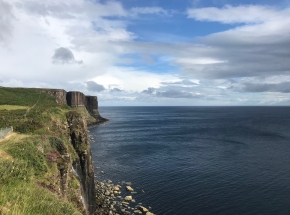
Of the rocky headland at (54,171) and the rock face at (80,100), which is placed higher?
the rock face at (80,100)

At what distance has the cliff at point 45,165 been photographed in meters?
13.6

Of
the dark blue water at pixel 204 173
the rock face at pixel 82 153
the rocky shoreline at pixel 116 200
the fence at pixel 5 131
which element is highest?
the fence at pixel 5 131

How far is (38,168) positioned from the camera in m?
22.1

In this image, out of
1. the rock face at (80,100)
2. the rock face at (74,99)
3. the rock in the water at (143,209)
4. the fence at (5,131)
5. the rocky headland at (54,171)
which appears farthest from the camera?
the rock face at (74,99)

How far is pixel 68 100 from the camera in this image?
156 m

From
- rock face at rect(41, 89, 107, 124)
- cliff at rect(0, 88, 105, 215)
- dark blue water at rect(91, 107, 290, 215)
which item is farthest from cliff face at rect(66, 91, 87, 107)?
cliff at rect(0, 88, 105, 215)

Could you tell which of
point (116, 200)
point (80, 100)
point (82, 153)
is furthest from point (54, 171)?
point (80, 100)

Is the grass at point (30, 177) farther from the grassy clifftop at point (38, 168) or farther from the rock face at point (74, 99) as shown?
the rock face at point (74, 99)

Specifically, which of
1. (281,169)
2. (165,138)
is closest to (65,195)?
(281,169)

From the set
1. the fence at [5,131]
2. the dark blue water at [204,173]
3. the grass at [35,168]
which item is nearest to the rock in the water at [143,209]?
the dark blue water at [204,173]

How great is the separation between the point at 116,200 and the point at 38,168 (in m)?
23.1

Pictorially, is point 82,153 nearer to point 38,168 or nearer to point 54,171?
point 54,171

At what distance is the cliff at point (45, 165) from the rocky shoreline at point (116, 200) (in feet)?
8.30

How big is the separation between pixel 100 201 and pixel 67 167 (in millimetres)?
18710
